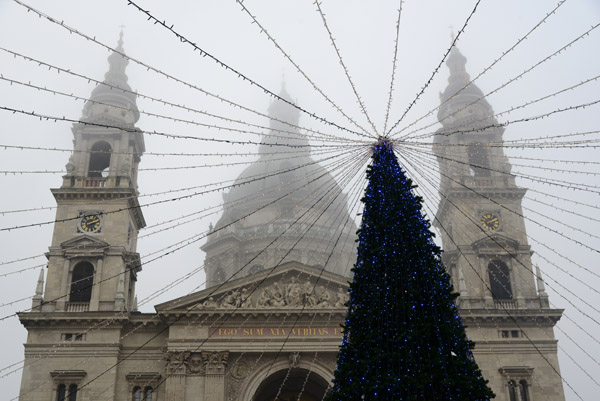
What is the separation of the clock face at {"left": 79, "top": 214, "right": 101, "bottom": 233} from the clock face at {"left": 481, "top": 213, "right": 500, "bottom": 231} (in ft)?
67.7

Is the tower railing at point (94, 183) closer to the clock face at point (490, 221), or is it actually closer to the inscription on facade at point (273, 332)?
the inscription on facade at point (273, 332)

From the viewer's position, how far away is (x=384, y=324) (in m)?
13.9

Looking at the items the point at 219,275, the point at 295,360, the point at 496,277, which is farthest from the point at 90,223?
the point at 496,277

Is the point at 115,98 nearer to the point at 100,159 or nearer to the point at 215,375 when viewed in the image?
the point at 100,159

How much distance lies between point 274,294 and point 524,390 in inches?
509

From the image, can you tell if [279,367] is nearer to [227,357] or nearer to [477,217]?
[227,357]

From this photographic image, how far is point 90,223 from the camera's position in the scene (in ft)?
121

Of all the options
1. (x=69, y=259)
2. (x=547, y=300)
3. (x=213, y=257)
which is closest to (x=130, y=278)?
(x=69, y=259)

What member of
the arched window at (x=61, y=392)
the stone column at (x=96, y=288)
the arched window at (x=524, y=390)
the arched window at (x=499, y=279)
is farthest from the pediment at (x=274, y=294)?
the arched window at (x=524, y=390)

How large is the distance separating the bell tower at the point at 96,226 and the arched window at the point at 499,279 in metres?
18.5

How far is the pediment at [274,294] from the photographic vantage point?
3425 centimetres

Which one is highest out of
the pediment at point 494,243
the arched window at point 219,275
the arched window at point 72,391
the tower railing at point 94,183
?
the arched window at point 219,275

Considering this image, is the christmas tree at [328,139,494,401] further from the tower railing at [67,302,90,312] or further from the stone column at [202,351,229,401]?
the tower railing at [67,302,90,312]

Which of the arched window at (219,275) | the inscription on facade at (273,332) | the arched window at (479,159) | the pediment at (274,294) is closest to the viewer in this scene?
the inscription on facade at (273,332)
